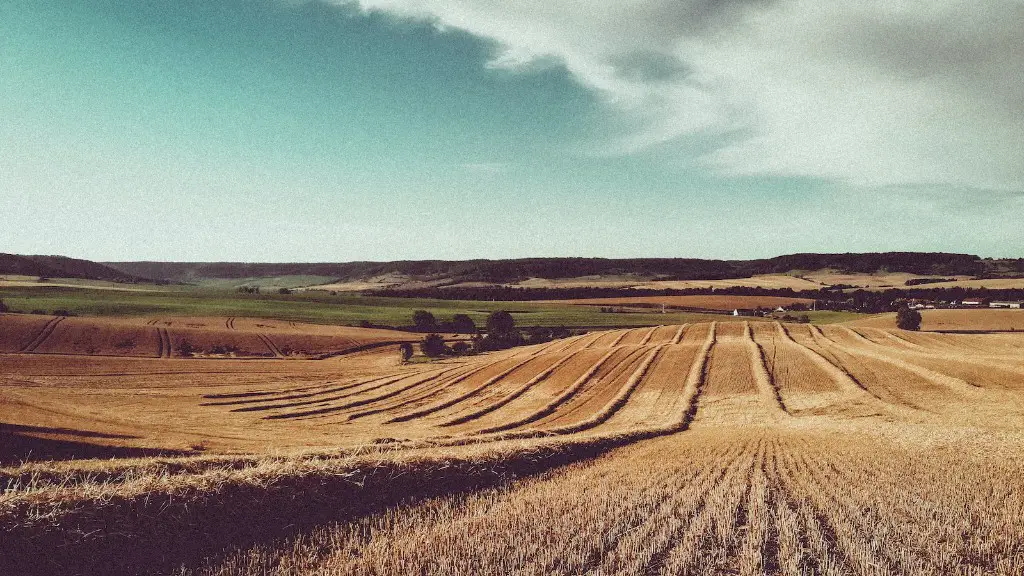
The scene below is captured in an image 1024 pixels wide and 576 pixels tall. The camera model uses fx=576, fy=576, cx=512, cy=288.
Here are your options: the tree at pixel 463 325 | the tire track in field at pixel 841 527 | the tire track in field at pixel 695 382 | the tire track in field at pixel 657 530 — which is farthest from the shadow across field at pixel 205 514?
the tree at pixel 463 325

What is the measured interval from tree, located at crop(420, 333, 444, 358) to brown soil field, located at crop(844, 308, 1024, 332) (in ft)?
183

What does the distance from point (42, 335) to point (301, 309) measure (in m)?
50.9

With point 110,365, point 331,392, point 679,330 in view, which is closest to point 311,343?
point 110,365

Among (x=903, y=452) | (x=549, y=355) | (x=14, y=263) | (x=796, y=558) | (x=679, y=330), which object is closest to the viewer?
(x=796, y=558)

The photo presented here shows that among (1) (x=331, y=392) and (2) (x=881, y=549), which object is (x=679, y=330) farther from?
(2) (x=881, y=549)

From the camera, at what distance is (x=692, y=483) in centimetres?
1245

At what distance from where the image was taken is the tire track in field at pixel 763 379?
31.1 metres

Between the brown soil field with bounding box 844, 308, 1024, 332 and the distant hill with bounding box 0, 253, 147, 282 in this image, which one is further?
the distant hill with bounding box 0, 253, 147, 282

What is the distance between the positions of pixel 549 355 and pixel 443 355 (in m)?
23.9

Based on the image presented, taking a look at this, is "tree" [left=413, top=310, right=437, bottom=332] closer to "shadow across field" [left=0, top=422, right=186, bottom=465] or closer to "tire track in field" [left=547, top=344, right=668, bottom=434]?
"tire track in field" [left=547, top=344, right=668, bottom=434]

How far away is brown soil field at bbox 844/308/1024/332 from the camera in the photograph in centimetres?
7189

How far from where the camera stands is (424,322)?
97.2m

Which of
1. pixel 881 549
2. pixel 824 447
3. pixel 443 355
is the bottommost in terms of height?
pixel 443 355

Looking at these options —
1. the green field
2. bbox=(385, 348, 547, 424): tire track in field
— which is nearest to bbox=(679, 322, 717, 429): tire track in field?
bbox=(385, 348, 547, 424): tire track in field
